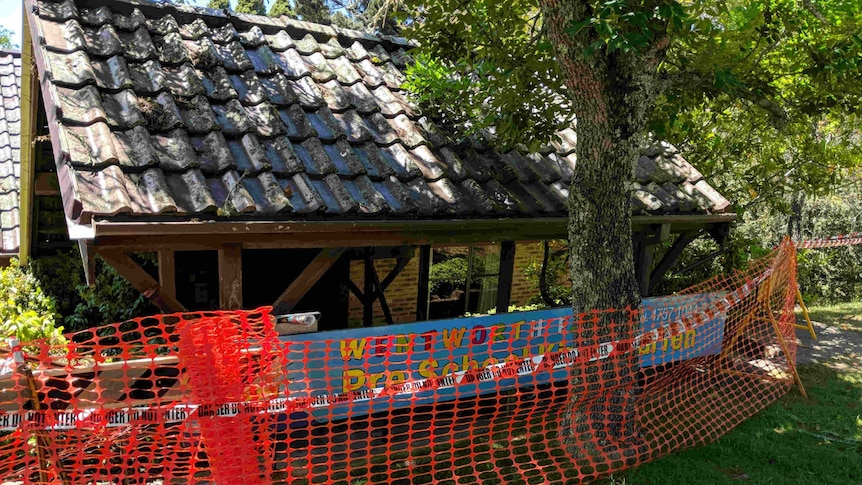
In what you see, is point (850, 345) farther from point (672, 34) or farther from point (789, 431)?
point (672, 34)

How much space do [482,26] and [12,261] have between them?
6.72m

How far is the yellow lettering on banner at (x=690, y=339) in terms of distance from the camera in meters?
7.02

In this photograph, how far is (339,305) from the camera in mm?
8578

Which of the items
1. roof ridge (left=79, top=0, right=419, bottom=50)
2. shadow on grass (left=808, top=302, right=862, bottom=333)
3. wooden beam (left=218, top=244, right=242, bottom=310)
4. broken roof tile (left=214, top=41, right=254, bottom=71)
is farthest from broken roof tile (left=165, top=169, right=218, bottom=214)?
shadow on grass (left=808, top=302, right=862, bottom=333)

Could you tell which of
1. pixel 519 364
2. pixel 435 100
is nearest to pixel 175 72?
pixel 435 100

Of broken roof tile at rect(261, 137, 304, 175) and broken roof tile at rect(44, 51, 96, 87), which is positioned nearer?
broken roof tile at rect(44, 51, 96, 87)

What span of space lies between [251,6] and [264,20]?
15814mm

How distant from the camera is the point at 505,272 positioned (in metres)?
6.48

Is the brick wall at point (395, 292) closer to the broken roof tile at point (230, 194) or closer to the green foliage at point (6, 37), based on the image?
the broken roof tile at point (230, 194)

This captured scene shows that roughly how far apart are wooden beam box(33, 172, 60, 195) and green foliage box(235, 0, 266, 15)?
14.7 meters

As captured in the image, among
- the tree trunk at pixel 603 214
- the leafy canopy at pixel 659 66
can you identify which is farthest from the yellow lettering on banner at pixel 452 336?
the leafy canopy at pixel 659 66

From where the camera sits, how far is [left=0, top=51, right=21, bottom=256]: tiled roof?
828cm

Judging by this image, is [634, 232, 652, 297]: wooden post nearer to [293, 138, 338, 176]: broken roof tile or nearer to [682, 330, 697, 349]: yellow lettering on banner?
[682, 330, 697, 349]: yellow lettering on banner

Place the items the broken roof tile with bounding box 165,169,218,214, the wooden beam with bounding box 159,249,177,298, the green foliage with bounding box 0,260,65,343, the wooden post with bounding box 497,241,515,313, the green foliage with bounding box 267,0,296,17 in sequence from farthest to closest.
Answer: the green foliage with bounding box 267,0,296,17 < the wooden post with bounding box 497,241,515,313 < the green foliage with bounding box 0,260,65,343 < the wooden beam with bounding box 159,249,177,298 < the broken roof tile with bounding box 165,169,218,214
